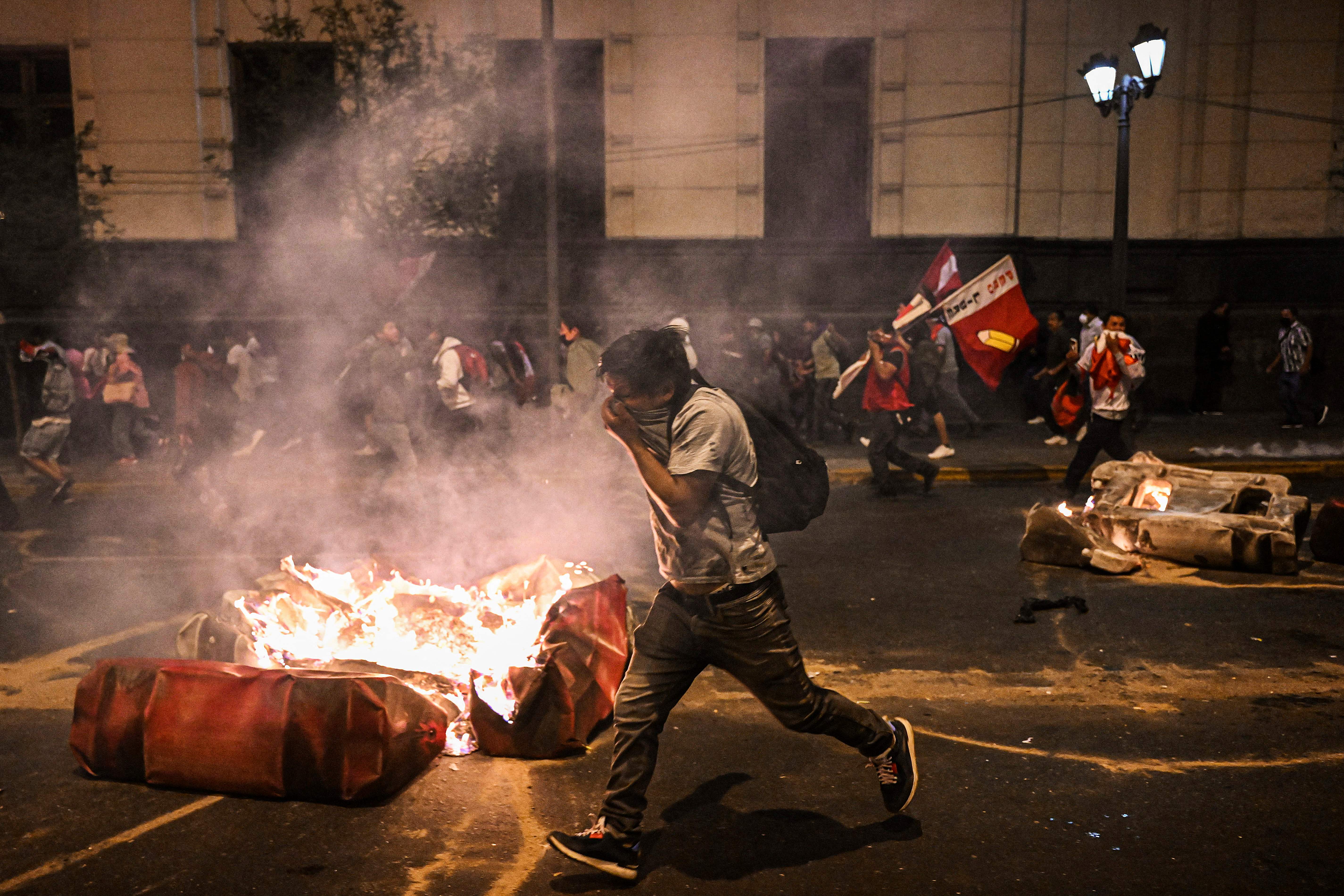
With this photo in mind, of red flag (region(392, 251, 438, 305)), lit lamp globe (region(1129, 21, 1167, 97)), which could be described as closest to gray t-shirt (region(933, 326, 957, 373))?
lit lamp globe (region(1129, 21, 1167, 97))

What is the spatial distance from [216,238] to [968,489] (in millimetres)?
10973

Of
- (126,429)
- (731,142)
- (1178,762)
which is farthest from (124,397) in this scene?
(1178,762)

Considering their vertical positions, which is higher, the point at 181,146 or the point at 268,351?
the point at 181,146

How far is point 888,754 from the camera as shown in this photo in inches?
139

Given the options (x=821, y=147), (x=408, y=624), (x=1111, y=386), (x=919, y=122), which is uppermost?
(x=919, y=122)

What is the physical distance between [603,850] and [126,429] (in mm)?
11120

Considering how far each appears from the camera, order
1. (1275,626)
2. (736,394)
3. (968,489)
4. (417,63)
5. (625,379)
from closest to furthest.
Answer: (625,379)
(736,394)
(1275,626)
(968,489)
(417,63)

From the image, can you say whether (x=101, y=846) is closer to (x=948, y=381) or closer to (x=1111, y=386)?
(x=1111, y=386)

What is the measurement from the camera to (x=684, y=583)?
10.7 feet

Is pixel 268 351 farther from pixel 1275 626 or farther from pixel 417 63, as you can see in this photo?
pixel 1275 626

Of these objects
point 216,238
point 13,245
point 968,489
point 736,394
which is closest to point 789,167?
point 968,489

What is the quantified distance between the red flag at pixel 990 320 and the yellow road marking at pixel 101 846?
28.5 feet

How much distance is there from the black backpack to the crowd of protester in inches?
182

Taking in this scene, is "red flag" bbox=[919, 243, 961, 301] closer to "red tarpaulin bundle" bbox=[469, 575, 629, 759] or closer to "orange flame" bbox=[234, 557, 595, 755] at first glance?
"orange flame" bbox=[234, 557, 595, 755]
